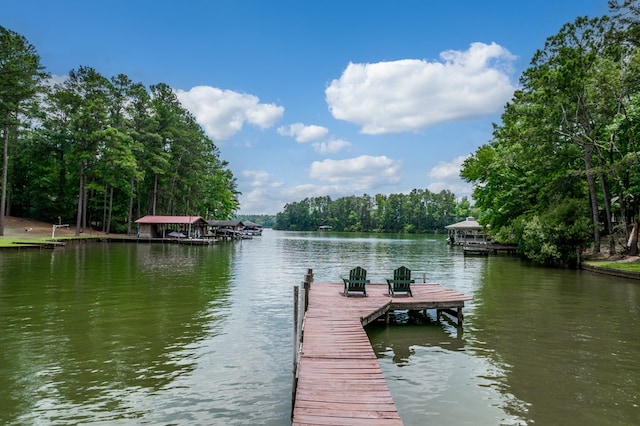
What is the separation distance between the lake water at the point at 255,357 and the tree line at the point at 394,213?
138608 millimetres

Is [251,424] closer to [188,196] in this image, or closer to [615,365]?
[615,365]

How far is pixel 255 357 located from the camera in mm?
10195

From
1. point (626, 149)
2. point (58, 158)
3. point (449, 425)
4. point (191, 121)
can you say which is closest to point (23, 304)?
point (449, 425)

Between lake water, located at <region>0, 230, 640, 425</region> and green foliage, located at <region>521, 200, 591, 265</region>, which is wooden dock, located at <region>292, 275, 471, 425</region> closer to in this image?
lake water, located at <region>0, 230, 640, 425</region>

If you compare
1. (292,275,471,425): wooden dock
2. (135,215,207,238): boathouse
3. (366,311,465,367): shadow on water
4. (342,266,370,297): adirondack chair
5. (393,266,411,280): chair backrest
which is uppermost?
(135,215,207,238): boathouse

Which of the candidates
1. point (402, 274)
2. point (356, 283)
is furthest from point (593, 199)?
point (356, 283)

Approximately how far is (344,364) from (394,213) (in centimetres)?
15824

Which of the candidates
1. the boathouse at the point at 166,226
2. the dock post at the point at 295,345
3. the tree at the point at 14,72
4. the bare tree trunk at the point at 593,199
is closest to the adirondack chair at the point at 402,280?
the dock post at the point at 295,345

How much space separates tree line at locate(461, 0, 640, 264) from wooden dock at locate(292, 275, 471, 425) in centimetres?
2112

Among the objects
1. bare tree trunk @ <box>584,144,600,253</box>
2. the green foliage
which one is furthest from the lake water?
bare tree trunk @ <box>584,144,600,253</box>

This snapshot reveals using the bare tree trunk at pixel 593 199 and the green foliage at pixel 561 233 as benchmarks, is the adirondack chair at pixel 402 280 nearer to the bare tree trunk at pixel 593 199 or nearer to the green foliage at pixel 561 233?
the green foliage at pixel 561 233

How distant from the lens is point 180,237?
196ft

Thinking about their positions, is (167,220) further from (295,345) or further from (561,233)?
(295,345)

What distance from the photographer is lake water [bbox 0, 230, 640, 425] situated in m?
7.32
